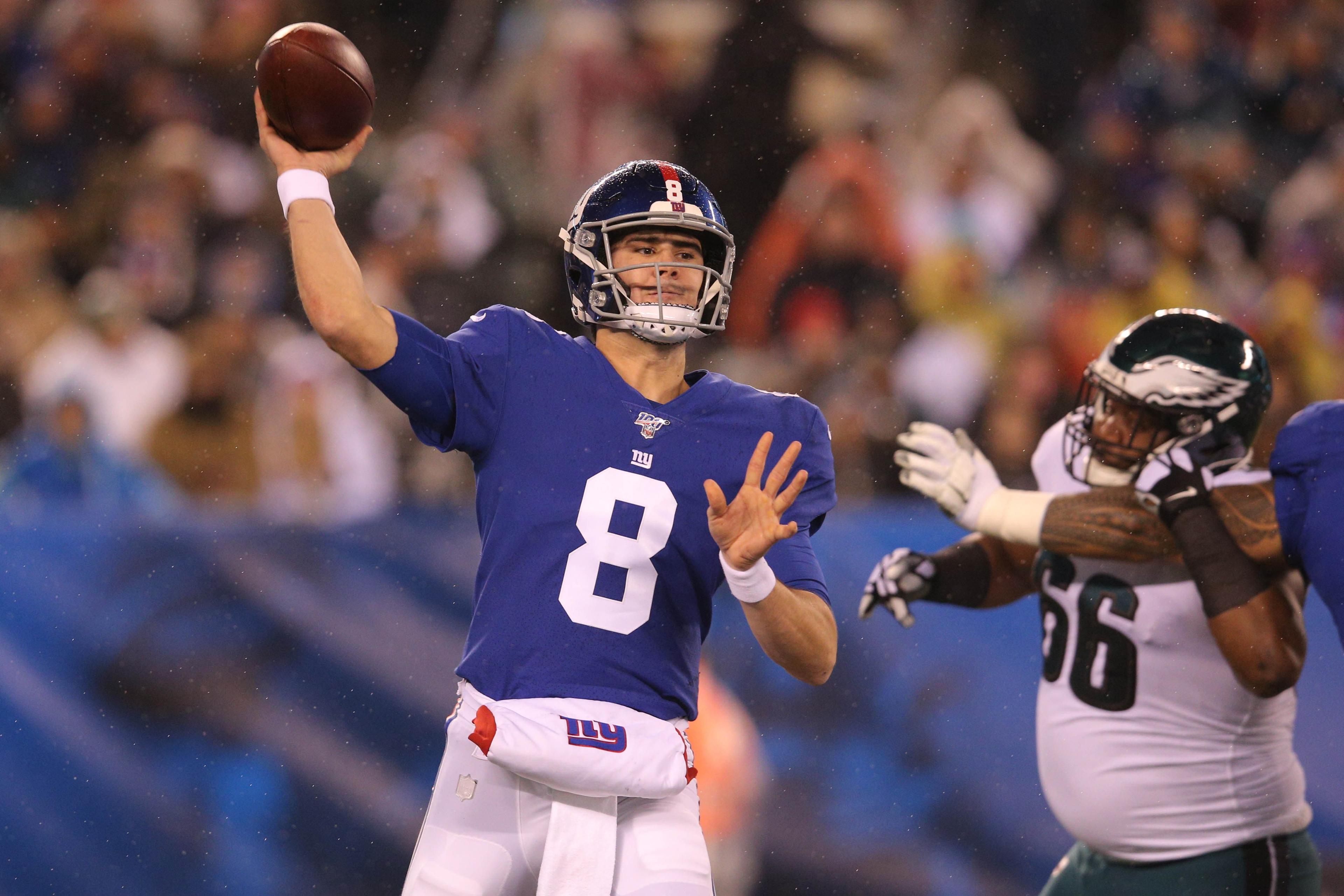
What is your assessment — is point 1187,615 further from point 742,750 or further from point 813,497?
point 742,750

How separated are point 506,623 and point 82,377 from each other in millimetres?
3785

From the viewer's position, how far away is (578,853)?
2.33 m

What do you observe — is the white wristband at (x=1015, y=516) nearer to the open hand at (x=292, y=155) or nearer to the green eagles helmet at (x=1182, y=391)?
the green eagles helmet at (x=1182, y=391)

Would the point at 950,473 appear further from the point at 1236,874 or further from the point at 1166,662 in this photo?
the point at 1236,874

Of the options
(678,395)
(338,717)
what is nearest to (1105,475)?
(678,395)

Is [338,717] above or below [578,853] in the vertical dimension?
above

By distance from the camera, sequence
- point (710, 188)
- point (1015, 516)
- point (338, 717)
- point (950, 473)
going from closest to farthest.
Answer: point (1015, 516)
point (950, 473)
point (338, 717)
point (710, 188)

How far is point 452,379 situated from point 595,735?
69 centimetres

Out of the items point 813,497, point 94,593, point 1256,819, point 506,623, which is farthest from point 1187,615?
point 94,593

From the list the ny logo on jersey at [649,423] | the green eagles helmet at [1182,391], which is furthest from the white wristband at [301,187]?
the green eagles helmet at [1182,391]

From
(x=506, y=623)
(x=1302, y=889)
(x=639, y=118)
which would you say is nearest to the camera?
(x=506, y=623)

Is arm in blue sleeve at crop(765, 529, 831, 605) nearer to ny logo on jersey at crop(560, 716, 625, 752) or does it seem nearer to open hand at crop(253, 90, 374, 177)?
ny logo on jersey at crop(560, 716, 625, 752)

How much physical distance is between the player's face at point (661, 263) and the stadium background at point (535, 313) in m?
1.98

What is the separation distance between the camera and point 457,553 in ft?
14.7
